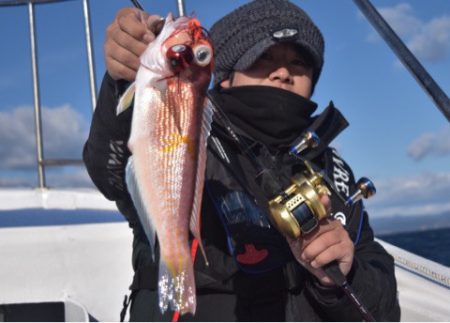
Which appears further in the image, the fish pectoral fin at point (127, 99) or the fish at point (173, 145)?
the fish pectoral fin at point (127, 99)

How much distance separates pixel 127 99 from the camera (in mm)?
1711

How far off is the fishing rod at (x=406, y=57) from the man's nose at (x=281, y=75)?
42 centimetres

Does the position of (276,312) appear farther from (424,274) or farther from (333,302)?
(424,274)

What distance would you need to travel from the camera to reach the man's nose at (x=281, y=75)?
8.23 ft

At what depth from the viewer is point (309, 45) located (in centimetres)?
258

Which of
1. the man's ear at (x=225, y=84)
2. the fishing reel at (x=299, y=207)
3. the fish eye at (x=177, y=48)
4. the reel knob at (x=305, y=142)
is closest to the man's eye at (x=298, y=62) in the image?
the man's ear at (x=225, y=84)

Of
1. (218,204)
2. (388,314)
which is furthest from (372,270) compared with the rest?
(218,204)

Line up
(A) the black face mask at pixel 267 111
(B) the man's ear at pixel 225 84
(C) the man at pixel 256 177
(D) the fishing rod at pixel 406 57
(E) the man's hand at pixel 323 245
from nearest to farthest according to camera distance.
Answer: (E) the man's hand at pixel 323 245, (C) the man at pixel 256 177, (D) the fishing rod at pixel 406 57, (A) the black face mask at pixel 267 111, (B) the man's ear at pixel 225 84

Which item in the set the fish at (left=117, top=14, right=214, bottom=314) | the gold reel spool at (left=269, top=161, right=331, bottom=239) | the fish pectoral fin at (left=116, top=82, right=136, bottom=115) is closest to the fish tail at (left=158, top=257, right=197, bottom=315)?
the fish at (left=117, top=14, right=214, bottom=314)

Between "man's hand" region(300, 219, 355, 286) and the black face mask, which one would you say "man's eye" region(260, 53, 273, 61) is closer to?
the black face mask

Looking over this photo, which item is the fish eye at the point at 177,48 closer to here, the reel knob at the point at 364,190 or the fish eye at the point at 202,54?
the fish eye at the point at 202,54

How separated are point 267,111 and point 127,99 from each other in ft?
2.92

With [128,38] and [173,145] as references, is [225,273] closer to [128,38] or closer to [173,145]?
[173,145]

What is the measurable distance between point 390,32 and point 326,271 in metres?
1.07
